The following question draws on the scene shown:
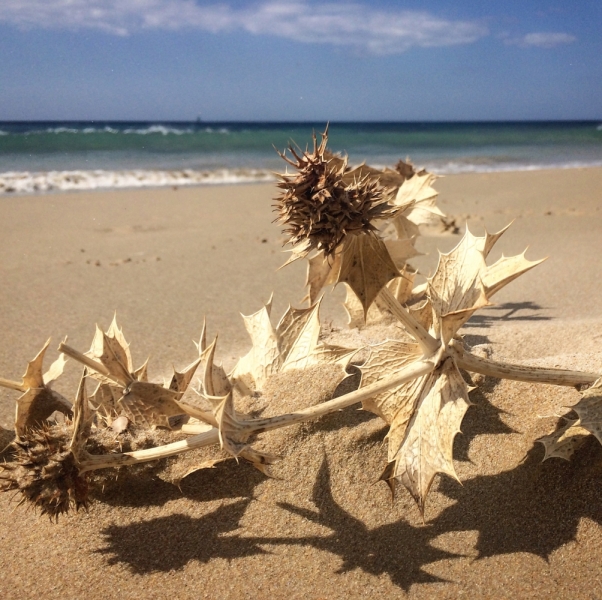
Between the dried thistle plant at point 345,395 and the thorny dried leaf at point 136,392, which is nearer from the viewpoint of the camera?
the dried thistle plant at point 345,395

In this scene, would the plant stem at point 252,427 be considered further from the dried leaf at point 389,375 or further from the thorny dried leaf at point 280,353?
the thorny dried leaf at point 280,353

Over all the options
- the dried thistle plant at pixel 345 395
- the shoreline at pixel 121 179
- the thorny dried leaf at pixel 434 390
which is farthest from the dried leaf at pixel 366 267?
the shoreline at pixel 121 179

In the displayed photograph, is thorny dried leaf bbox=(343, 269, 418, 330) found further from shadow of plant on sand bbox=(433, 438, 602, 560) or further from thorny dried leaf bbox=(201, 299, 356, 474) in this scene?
shadow of plant on sand bbox=(433, 438, 602, 560)

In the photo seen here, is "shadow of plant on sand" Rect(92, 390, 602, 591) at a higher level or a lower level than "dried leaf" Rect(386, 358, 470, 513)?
lower

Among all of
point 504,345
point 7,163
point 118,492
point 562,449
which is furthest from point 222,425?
point 7,163

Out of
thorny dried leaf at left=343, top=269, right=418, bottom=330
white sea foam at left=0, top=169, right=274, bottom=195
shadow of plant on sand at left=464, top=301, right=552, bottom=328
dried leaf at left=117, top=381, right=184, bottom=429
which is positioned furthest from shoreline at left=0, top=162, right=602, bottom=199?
dried leaf at left=117, top=381, right=184, bottom=429

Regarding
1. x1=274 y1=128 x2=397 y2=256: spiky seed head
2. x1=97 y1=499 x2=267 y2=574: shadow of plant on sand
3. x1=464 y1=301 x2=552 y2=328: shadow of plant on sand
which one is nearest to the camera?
x1=274 y1=128 x2=397 y2=256: spiky seed head

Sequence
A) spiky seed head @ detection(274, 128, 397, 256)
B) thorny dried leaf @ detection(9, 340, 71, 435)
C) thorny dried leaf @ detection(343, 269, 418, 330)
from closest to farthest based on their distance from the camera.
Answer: spiky seed head @ detection(274, 128, 397, 256) → thorny dried leaf @ detection(9, 340, 71, 435) → thorny dried leaf @ detection(343, 269, 418, 330)

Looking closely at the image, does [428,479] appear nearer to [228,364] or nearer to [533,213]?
[228,364]
